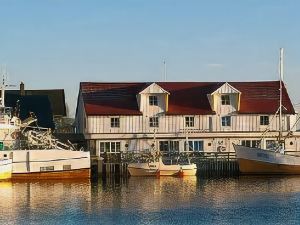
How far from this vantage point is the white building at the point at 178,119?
64125 mm

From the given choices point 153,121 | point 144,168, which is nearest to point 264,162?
point 144,168

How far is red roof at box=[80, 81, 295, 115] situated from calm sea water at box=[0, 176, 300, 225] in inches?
383

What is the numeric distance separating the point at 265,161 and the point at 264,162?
0.13 m

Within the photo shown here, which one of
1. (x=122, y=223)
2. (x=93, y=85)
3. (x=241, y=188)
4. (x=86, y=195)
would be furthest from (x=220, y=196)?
(x=93, y=85)

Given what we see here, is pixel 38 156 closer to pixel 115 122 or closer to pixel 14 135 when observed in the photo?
pixel 14 135

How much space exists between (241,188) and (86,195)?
1094 cm

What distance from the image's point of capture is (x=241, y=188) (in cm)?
5053

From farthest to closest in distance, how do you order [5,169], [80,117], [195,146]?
[80,117] < [195,146] < [5,169]

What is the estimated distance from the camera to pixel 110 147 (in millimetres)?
63906

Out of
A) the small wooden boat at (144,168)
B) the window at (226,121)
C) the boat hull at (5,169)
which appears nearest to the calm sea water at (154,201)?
the boat hull at (5,169)

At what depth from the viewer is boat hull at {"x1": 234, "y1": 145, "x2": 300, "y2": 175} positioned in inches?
2361

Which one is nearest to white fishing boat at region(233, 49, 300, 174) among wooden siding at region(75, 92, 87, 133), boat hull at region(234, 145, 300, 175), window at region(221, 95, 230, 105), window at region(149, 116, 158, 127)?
boat hull at region(234, 145, 300, 175)

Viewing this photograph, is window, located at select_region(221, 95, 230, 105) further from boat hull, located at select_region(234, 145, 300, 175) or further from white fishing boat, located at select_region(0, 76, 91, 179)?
white fishing boat, located at select_region(0, 76, 91, 179)

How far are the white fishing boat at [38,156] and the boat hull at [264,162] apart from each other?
501 inches
